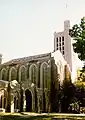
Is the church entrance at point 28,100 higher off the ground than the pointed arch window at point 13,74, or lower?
lower

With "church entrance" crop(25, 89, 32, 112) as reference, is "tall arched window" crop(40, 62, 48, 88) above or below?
above

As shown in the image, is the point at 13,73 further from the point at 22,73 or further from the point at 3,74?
the point at 3,74

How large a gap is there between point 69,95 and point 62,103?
244 centimetres

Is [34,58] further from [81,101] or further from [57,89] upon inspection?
[81,101]

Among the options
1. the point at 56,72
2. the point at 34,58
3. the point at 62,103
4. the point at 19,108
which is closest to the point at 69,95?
the point at 62,103

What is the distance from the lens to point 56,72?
167 ft

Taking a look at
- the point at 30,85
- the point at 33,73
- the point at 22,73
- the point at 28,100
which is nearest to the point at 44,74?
the point at 33,73

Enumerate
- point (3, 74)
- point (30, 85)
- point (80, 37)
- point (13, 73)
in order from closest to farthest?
point (80, 37), point (30, 85), point (13, 73), point (3, 74)

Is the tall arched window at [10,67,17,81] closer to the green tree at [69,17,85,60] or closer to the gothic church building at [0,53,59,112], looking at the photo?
the gothic church building at [0,53,59,112]

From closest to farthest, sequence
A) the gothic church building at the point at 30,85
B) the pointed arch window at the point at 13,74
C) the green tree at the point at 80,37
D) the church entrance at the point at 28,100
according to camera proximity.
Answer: the green tree at the point at 80,37, the gothic church building at the point at 30,85, the church entrance at the point at 28,100, the pointed arch window at the point at 13,74

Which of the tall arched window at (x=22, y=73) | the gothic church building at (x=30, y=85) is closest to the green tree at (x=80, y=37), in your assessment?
the gothic church building at (x=30, y=85)

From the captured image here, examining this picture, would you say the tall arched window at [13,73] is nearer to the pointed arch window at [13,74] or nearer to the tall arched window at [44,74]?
the pointed arch window at [13,74]

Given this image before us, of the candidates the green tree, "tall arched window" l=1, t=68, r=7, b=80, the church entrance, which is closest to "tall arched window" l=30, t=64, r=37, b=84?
the church entrance

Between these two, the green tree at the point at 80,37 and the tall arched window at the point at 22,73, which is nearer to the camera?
the green tree at the point at 80,37
